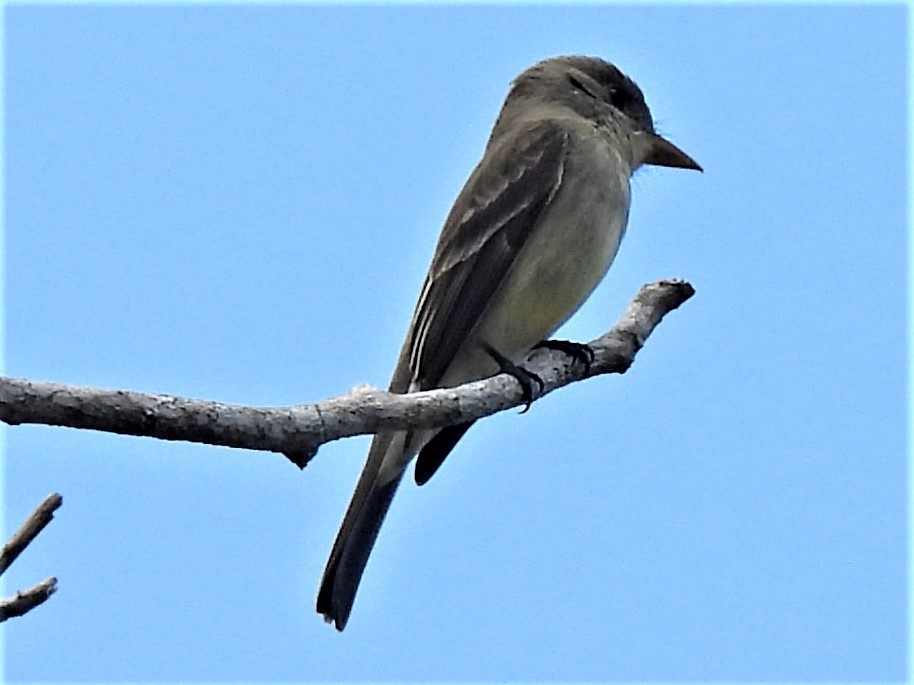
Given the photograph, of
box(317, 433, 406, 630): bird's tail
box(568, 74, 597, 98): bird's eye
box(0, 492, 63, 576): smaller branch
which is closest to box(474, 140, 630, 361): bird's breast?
box(317, 433, 406, 630): bird's tail

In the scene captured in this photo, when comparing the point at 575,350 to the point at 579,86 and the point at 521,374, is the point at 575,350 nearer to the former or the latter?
the point at 521,374

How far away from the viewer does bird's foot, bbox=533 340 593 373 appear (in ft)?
16.3

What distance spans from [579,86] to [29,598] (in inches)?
150

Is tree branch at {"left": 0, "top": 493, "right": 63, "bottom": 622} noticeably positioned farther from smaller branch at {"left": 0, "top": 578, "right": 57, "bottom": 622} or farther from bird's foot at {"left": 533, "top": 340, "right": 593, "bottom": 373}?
bird's foot at {"left": 533, "top": 340, "right": 593, "bottom": 373}

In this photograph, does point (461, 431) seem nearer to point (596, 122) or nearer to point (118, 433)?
point (596, 122)

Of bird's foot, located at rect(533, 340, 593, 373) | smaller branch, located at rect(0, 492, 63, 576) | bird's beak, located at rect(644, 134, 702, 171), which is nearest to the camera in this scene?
smaller branch, located at rect(0, 492, 63, 576)

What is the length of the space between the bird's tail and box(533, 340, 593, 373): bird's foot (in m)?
0.67

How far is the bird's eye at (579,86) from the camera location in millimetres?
6102

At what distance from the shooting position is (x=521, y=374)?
4.74m

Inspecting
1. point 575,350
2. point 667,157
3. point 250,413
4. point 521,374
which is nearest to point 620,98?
point 667,157

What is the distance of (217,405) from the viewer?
2922 millimetres

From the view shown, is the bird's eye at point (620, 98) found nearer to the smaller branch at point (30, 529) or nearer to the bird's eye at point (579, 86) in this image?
the bird's eye at point (579, 86)

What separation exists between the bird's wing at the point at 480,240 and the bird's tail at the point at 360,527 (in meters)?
0.30

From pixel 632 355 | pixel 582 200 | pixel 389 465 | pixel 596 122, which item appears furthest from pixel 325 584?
pixel 596 122
